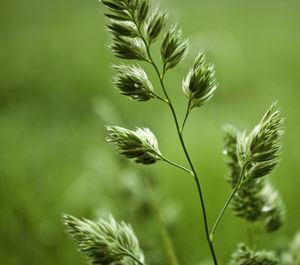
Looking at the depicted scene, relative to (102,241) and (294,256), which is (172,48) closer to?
(102,241)

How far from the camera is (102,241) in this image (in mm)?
476

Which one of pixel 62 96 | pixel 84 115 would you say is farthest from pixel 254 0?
pixel 62 96

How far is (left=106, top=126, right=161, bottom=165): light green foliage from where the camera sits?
0.47m

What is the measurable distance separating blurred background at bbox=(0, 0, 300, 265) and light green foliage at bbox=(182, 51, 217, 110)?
0.34 metres

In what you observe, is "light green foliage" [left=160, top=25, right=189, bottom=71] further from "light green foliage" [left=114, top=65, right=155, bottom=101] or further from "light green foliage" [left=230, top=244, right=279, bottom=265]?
"light green foliage" [left=230, top=244, right=279, bottom=265]

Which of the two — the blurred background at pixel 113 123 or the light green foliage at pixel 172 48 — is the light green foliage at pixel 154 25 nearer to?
the light green foliage at pixel 172 48

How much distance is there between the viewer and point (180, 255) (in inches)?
46.1

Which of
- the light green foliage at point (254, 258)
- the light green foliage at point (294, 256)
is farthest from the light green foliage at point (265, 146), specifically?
the light green foliage at point (294, 256)

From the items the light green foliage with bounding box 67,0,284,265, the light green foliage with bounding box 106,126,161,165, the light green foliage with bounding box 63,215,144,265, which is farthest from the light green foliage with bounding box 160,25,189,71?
the light green foliage with bounding box 63,215,144,265

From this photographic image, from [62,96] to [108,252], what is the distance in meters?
1.24

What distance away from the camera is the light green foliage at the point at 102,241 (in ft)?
1.53

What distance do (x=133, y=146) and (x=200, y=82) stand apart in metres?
0.15

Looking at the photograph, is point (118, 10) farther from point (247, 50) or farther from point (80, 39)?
point (80, 39)

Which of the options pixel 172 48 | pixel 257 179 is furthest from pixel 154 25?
pixel 257 179
